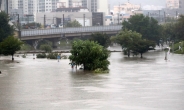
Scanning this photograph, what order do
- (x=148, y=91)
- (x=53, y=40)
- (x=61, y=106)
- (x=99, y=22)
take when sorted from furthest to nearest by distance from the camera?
1. (x=99, y=22)
2. (x=53, y=40)
3. (x=148, y=91)
4. (x=61, y=106)

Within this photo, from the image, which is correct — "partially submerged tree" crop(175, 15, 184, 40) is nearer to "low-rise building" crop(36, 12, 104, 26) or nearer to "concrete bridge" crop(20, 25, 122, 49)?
"concrete bridge" crop(20, 25, 122, 49)

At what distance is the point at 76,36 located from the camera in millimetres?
104875

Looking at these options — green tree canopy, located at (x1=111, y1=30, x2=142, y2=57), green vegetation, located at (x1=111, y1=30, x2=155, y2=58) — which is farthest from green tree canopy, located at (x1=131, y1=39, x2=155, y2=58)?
green tree canopy, located at (x1=111, y1=30, x2=142, y2=57)

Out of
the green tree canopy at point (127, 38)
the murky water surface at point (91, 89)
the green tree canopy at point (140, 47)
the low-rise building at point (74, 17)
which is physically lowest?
the murky water surface at point (91, 89)

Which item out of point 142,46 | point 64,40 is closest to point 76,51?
point 142,46

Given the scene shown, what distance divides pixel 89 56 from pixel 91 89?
41.6 ft

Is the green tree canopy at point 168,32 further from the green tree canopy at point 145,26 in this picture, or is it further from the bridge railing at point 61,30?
the bridge railing at point 61,30

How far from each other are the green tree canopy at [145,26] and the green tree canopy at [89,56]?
1950 inches

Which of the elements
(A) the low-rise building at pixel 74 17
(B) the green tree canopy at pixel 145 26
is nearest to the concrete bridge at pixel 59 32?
(B) the green tree canopy at pixel 145 26

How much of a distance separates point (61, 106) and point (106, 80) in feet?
37.4

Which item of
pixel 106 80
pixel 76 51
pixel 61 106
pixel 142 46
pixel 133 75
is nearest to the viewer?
pixel 61 106

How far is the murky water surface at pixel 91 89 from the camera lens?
25.2 m

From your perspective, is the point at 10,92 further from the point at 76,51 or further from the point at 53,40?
the point at 53,40

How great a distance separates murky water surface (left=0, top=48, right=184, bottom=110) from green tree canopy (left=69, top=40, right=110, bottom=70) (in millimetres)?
943
